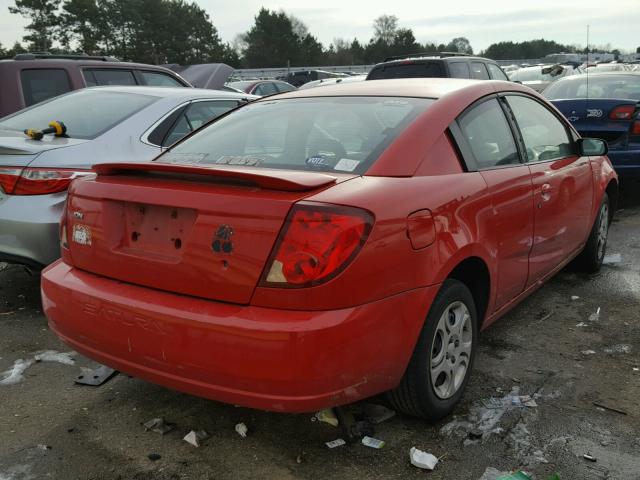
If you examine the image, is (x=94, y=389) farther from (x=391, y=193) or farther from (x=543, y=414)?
(x=543, y=414)

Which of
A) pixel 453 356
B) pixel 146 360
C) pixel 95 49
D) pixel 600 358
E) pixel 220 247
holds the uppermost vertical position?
pixel 95 49

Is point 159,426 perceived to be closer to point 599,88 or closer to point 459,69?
point 599,88

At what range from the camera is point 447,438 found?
2.82 meters

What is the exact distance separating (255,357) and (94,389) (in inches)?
58.1

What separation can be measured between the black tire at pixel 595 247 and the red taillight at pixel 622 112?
2.33 metres

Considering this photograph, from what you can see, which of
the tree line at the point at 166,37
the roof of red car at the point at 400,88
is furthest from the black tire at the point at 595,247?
the tree line at the point at 166,37

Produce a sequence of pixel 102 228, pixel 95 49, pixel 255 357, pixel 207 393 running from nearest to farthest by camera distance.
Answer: pixel 255 357, pixel 207 393, pixel 102 228, pixel 95 49

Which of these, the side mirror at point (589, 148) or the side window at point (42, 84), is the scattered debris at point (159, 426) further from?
the side window at point (42, 84)

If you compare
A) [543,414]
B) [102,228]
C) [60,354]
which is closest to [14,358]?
[60,354]

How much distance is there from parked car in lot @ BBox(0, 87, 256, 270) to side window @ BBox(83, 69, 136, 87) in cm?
228

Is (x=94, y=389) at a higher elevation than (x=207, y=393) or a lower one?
lower

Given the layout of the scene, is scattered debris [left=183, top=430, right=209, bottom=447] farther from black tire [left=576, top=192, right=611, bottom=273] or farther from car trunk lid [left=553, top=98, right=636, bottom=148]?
car trunk lid [left=553, top=98, right=636, bottom=148]

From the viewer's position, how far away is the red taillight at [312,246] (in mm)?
2279

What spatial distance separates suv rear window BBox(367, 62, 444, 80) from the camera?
10.4 meters
